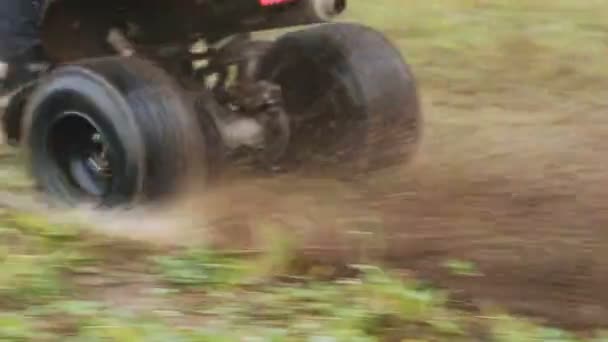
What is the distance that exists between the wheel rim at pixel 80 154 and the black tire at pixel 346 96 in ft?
2.93

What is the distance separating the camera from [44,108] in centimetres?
532

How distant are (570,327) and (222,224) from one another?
1.55 meters

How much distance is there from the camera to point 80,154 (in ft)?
18.0

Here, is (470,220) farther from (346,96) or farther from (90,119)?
(90,119)

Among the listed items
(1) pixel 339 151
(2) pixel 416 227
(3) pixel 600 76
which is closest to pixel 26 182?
(1) pixel 339 151

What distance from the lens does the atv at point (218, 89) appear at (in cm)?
520

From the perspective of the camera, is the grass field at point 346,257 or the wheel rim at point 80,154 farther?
the wheel rim at point 80,154

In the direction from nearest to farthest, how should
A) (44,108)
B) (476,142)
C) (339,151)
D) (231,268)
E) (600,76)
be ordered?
(231,268)
(44,108)
(339,151)
(476,142)
(600,76)

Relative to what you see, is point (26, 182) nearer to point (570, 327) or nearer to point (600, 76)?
point (570, 327)

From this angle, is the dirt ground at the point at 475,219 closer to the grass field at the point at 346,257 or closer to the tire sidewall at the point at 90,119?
the grass field at the point at 346,257

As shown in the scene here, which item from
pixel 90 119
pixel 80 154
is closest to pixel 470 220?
pixel 90 119

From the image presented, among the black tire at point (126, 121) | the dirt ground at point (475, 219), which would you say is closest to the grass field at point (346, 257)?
the dirt ground at point (475, 219)

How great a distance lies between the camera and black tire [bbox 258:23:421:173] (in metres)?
5.66

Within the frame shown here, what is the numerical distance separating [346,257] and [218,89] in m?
1.44
